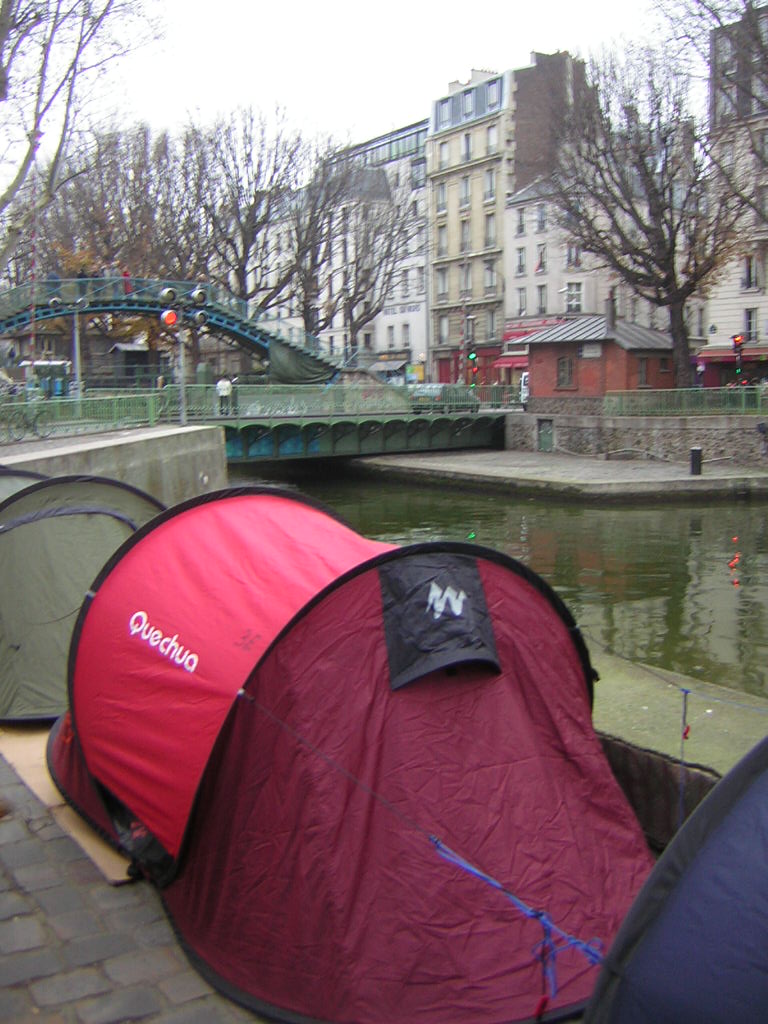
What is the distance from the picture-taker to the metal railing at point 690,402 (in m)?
32.0

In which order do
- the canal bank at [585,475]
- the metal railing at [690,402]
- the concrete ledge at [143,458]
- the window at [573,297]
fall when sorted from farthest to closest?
the window at [573,297], the metal railing at [690,402], the canal bank at [585,475], the concrete ledge at [143,458]

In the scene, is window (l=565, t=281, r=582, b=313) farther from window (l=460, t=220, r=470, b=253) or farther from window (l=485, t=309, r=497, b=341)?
window (l=460, t=220, r=470, b=253)

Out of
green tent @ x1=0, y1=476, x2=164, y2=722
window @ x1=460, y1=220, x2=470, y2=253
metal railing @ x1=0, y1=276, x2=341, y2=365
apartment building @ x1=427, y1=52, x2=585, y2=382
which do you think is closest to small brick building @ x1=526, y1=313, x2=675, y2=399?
metal railing @ x1=0, y1=276, x2=341, y2=365

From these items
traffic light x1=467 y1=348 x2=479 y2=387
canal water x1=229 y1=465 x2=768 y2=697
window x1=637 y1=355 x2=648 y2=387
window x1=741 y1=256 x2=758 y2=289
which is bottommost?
canal water x1=229 y1=465 x2=768 y2=697

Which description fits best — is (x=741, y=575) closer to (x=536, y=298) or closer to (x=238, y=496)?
(x=238, y=496)

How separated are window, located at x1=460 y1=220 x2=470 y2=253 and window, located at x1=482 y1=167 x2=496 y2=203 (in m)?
2.23

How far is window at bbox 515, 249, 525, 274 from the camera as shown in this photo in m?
60.4

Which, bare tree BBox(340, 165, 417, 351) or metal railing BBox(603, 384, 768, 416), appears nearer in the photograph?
metal railing BBox(603, 384, 768, 416)

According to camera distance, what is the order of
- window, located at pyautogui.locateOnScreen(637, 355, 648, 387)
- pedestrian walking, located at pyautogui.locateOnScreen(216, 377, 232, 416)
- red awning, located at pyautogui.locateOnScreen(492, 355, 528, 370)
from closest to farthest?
pedestrian walking, located at pyautogui.locateOnScreen(216, 377, 232, 416) < window, located at pyautogui.locateOnScreen(637, 355, 648, 387) < red awning, located at pyautogui.locateOnScreen(492, 355, 528, 370)

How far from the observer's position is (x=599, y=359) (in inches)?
1545

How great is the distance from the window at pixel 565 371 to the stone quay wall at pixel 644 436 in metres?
1.25

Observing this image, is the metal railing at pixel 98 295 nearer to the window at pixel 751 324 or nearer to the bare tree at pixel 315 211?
the bare tree at pixel 315 211

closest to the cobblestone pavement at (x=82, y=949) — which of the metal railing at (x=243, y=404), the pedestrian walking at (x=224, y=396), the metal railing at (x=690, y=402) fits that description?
the metal railing at (x=243, y=404)

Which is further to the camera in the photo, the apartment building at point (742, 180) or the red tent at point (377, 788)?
the apartment building at point (742, 180)
